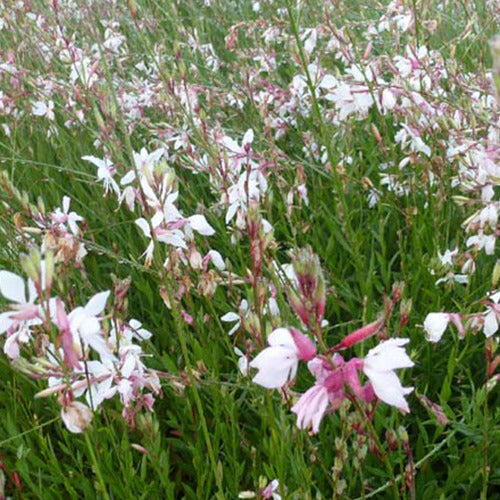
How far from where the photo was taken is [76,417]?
0.90 m

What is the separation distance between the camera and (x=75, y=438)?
1848 mm

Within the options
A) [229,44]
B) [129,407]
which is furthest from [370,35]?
[129,407]

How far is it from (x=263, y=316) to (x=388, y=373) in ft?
1.81

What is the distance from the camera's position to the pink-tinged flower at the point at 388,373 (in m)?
0.77

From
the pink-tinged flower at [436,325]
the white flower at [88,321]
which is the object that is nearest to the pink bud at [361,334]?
the white flower at [88,321]

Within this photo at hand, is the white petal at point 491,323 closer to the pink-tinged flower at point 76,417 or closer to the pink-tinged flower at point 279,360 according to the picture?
the pink-tinged flower at point 279,360

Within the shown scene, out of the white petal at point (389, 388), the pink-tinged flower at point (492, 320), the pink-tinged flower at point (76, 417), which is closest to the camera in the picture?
the white petal at point (389, 388)

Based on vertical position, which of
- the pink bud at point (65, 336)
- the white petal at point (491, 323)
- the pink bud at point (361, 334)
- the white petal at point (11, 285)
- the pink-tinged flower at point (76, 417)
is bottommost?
the white petal at point (491, 323)

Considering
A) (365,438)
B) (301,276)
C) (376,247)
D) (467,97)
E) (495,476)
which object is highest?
(301,276)

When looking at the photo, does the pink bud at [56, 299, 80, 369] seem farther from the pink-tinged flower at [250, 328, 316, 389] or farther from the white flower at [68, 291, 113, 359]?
the pink-tinged flower at [250, 328, 316, 389]

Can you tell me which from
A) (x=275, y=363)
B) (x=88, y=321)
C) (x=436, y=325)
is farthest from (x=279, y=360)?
(x=436, y=325)

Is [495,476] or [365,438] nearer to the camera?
[365,438]

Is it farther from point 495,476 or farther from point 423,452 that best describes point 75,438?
point 495,476

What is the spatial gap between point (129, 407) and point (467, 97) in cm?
140
